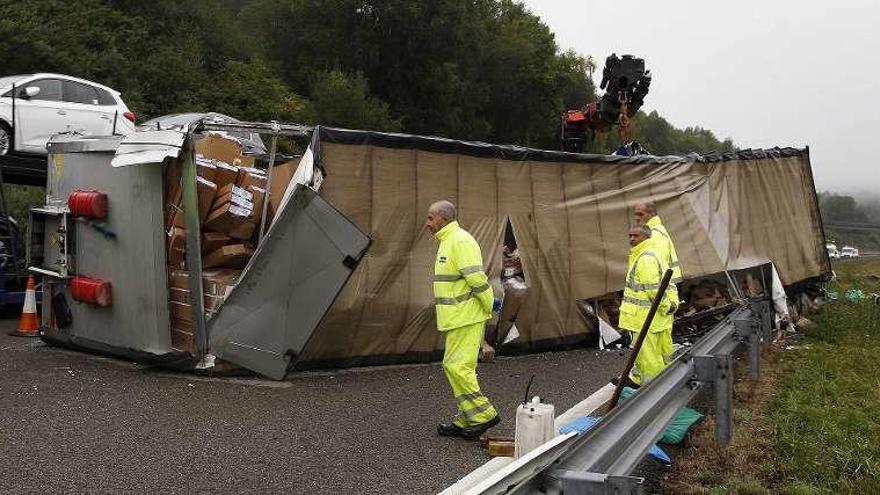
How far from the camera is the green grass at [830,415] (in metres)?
5.00

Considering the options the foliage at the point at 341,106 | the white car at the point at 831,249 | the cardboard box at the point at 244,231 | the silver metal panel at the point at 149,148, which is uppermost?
the foliage at the point at 341,106

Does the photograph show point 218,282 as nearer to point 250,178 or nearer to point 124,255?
point 124,255

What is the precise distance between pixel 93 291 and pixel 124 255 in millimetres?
A: 489

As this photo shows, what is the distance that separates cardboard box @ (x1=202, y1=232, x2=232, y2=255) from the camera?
7438mm

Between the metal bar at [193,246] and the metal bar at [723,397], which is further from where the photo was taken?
the metal bar at [193,246]

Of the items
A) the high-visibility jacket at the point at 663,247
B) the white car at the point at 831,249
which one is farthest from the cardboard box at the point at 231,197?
the white car at the point at 831,249

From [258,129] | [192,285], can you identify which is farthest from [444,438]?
[258,129]

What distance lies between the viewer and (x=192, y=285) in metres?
7.12

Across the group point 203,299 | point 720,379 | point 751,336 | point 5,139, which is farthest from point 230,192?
point 751,336

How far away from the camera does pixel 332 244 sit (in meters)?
6.85

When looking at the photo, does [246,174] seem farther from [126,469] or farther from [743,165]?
[743,165]

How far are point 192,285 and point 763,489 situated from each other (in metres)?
4.90

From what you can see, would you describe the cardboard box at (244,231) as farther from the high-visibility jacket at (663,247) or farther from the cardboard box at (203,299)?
the high-visibility jacket at (663,247)

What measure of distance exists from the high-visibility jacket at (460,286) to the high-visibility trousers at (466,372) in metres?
0.08
